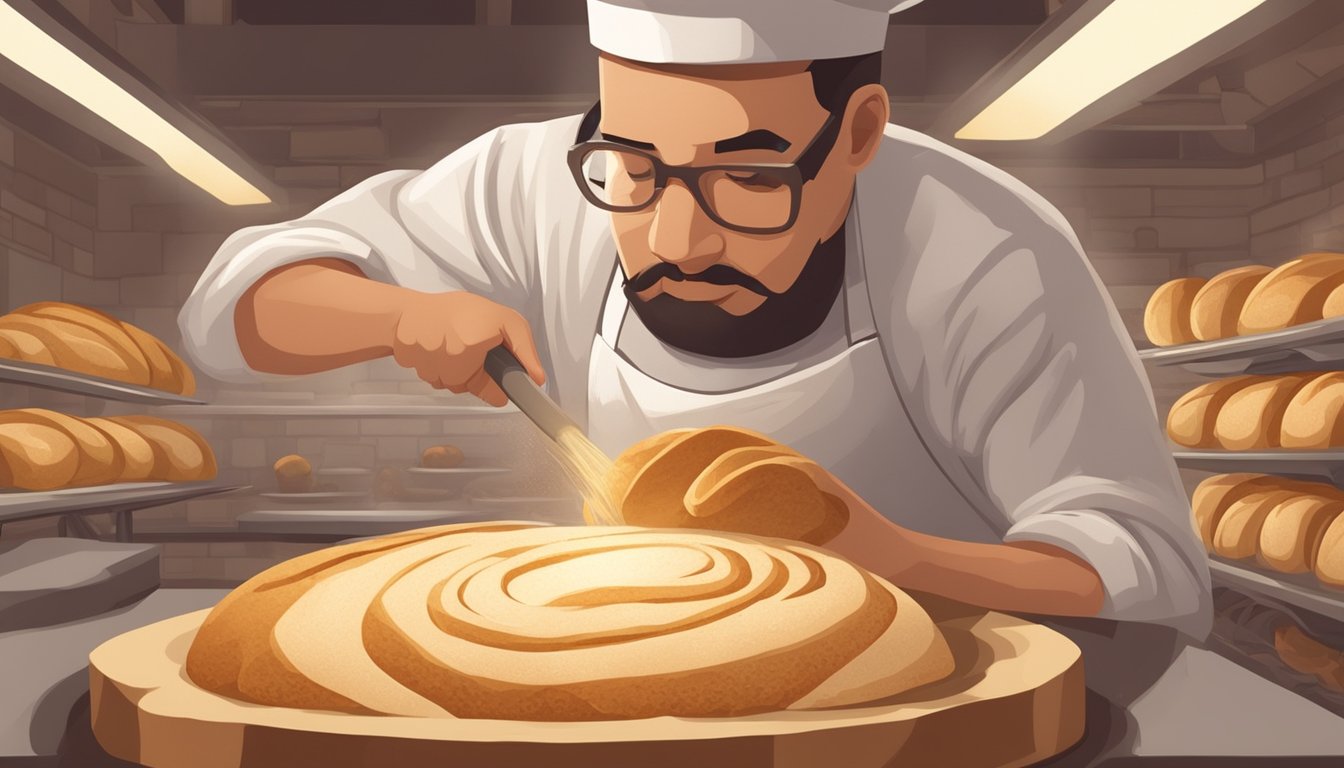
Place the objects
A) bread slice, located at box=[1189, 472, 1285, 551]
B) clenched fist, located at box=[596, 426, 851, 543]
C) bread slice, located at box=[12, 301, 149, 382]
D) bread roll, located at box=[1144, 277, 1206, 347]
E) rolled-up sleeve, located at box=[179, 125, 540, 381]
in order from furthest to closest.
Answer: bread roll, located at box=[1144, 277, 1206, 347]
bread slice, located at box=[1189, 472, 1285, 551]
bread slice, located at box=[12, 301, 149, 382]
rolled-up sleeve, located at box=[179, 125, 540, 381]
clenched fist, located at box=[596, 426, 851, 543]

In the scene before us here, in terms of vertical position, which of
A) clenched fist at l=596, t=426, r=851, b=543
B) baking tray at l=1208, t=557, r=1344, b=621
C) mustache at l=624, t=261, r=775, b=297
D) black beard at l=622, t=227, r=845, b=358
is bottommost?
baking tray at l=1208, t=557, r=1344, b=621

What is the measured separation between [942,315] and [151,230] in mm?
5613

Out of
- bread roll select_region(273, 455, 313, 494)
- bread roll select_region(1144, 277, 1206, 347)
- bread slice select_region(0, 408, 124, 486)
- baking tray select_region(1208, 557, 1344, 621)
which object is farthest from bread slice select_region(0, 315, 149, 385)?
bread roll select_region(1144, 277, 1206, 347)

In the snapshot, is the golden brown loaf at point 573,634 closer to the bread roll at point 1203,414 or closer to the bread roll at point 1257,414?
the bread roll at point 1257,414

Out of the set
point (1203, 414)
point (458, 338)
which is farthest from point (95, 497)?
point (1203, 414)

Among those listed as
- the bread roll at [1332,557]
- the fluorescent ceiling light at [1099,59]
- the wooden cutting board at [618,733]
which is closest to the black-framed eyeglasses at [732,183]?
the wooden cutting board at [618,733]

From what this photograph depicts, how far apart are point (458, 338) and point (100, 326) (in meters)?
2.42

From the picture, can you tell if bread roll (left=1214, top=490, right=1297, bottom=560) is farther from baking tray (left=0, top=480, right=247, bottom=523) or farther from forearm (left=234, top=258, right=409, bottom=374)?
baking tray (left=0, top=480, right=247, bottom=523)

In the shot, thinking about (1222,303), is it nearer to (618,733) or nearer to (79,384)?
(79,384)

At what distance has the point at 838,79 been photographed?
3.46 ft

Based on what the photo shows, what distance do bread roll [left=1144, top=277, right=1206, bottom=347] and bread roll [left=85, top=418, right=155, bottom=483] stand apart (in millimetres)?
3272

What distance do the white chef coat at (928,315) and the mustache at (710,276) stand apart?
0.26 meters

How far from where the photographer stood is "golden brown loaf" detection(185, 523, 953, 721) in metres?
0.50

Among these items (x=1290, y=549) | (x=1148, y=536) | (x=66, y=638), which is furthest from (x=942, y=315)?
(x=1290, y=549)
